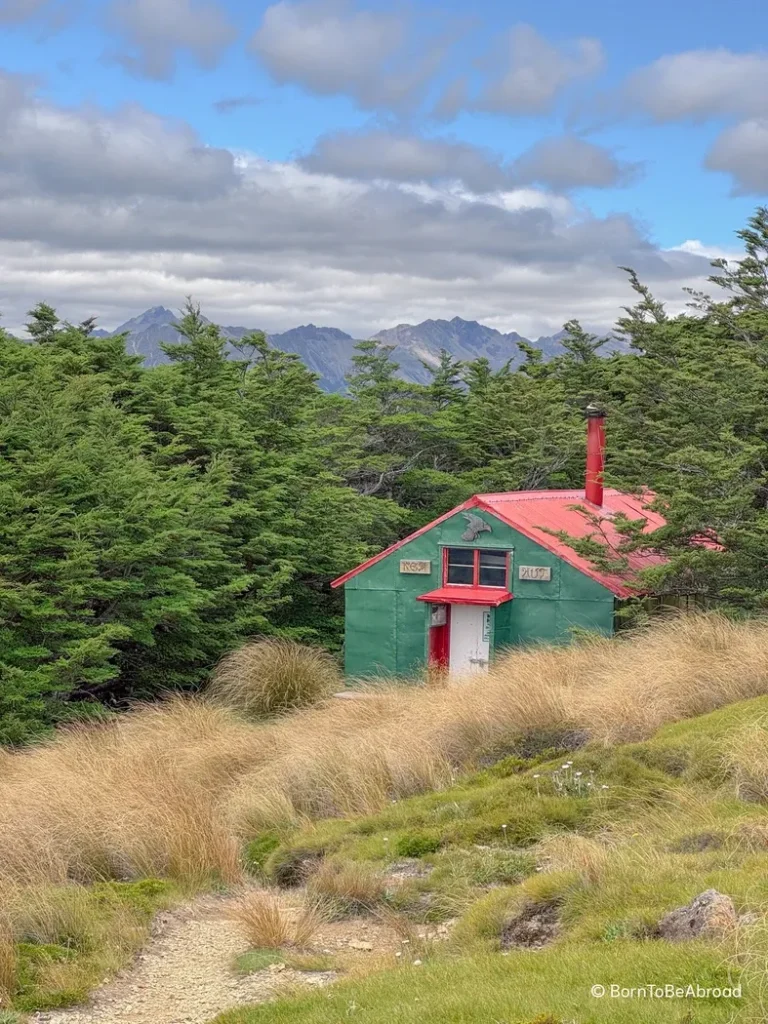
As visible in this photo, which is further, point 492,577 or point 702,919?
point 492,577

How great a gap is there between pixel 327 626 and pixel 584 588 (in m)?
9.57

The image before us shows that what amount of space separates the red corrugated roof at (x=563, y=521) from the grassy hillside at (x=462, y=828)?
6.58 metres

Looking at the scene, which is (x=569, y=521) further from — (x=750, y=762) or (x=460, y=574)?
(x=750, y=762)

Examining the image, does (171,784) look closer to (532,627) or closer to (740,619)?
(740,619)

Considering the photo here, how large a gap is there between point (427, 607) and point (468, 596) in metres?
1.36

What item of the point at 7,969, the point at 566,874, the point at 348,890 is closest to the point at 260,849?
the point at 348,890

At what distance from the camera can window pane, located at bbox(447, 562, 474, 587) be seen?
2525 centimetres

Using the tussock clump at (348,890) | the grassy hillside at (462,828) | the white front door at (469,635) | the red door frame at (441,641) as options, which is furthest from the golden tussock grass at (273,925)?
the red door frame at (441,641)

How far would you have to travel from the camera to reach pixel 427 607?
2559cm

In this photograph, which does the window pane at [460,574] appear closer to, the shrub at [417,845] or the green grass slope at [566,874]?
the green grass slope at [566,874]

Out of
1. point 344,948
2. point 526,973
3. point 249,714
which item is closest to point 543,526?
point 249,714

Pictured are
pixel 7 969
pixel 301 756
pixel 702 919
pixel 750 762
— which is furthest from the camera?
pixel 301 756

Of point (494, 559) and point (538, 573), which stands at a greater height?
point (494, 559)

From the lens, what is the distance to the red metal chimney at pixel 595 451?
2631cm
